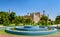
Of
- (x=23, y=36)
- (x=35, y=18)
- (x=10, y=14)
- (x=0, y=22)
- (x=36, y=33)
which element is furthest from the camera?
(x=35, y=18)

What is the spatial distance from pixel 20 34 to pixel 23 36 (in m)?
0.84

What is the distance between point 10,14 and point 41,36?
95.2 ft

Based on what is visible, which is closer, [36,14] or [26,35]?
[26,35]

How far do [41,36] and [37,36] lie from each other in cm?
37

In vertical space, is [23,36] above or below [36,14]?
below

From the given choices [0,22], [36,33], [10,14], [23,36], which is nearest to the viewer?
[23,36]

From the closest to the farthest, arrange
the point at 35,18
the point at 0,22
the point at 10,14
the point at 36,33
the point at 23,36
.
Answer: the point at 23,36 → the point at 36,33 → the point at 0,22 → the point at 10,14 → the point at 35,18

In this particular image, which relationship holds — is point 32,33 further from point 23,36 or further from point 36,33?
point 23,36

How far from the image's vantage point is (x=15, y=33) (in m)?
11.6

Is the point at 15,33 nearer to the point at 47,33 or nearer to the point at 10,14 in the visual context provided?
the point at 47,33

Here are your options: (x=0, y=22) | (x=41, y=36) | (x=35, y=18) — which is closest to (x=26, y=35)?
(x=41, y=36)

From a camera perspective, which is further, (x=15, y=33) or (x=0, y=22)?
(x=0, y=22)

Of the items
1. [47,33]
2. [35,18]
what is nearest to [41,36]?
[47,33]

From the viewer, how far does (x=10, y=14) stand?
3869 centimetres
